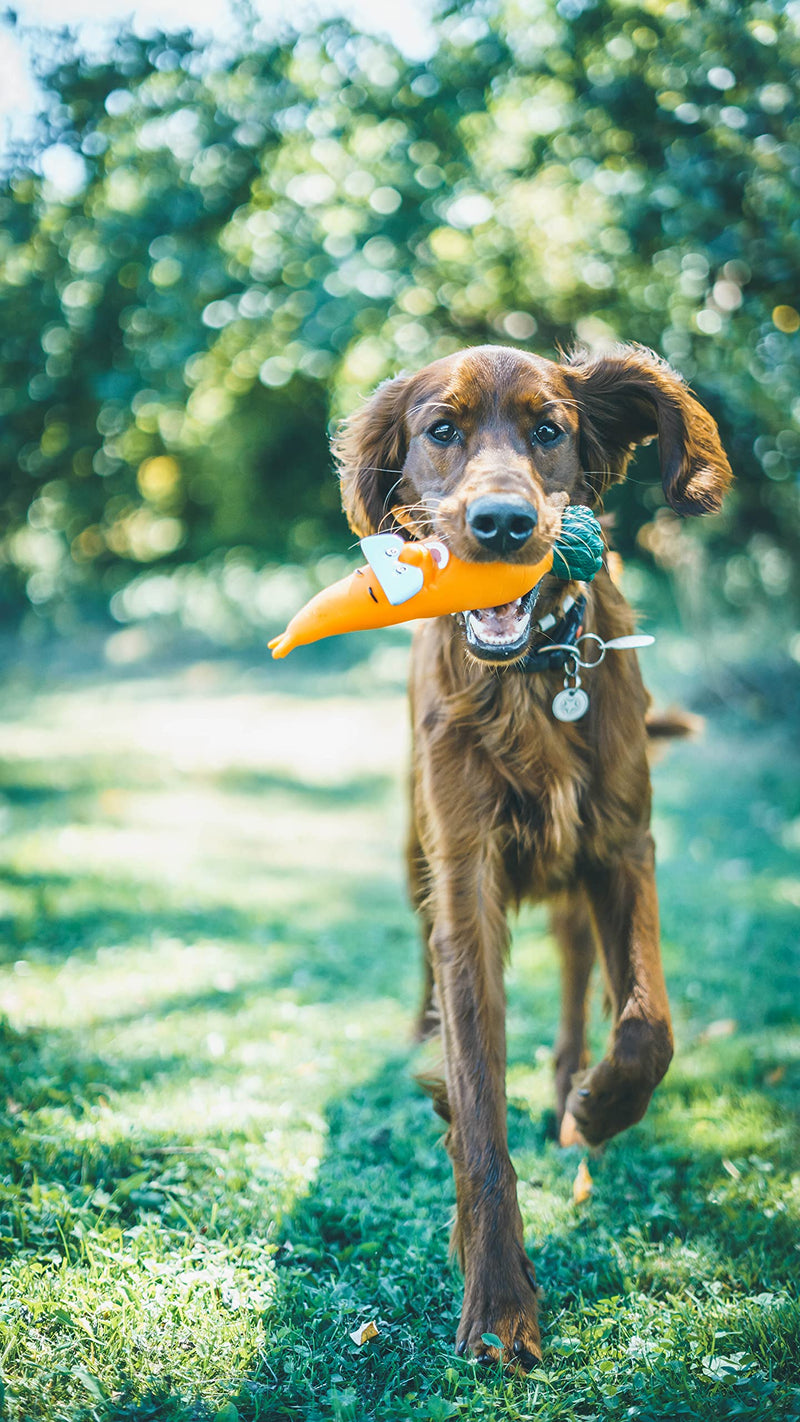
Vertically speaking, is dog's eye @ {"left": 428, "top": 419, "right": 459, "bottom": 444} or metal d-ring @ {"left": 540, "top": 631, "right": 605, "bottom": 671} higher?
dog's eye @ {"left": 428, "top": 419, "right": 459, "bottom": 444}

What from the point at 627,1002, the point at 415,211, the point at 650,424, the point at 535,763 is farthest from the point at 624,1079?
the point at 415,211

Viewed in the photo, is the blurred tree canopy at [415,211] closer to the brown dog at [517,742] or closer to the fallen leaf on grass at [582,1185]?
the brown dog at [517,742]

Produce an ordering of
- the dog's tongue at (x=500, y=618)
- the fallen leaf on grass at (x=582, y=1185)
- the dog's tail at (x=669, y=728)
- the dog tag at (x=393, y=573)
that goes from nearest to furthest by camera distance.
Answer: the dog tag at (x=393, y=573), the dog's tongue at (x=500, y=618), the fallen leaf on grass at (x=582, y=1185), the dog's tail at (x=669, y=728)

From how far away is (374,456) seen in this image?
116 inches

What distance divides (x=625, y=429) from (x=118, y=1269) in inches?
92.1

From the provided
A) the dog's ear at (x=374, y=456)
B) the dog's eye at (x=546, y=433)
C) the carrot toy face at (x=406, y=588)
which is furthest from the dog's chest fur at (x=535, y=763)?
the dog's ear at (x=374, y=456)

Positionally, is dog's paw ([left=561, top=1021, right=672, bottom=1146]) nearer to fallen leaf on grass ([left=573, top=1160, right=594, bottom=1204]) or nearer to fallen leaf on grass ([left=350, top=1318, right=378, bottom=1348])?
fallen leaf on grass ([left=573, top=1160, right=594, bottom=1204])

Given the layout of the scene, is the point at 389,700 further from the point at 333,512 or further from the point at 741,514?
the point at 741,514

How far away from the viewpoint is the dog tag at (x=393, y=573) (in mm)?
2203

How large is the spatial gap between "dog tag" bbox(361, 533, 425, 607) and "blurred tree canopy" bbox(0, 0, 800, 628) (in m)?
3.01

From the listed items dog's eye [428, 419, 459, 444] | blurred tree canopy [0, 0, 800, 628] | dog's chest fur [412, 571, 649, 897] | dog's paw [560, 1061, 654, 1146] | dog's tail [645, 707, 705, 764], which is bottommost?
dog's paw [560, 1061, 654, 1146]

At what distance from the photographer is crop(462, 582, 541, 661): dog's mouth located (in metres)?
2.30

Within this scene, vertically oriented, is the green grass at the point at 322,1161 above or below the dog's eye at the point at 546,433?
below

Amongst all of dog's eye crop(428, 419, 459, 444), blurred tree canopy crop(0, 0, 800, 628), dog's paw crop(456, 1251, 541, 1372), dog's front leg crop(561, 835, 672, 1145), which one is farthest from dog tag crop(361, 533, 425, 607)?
blurred tree canopy crop(0, 0, 800, 628)
